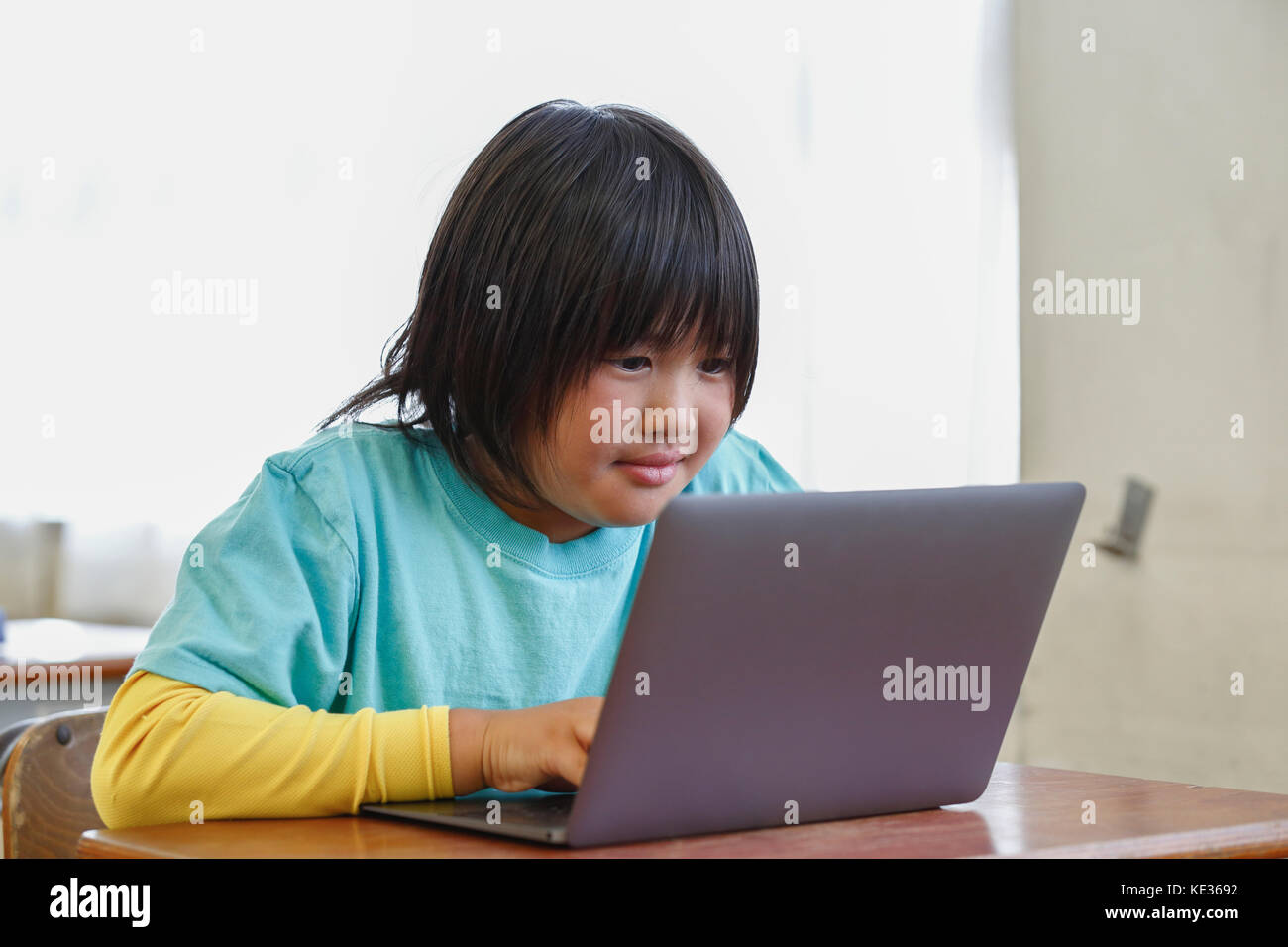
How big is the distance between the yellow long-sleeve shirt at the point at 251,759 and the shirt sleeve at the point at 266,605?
0.03 metres

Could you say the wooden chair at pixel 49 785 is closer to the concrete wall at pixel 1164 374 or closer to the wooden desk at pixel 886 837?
the wooden desk at pixel 886 837

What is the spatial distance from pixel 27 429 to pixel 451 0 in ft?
4.47

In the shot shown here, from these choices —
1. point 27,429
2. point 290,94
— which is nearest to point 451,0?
point 290,94

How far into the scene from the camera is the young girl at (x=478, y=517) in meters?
0.77

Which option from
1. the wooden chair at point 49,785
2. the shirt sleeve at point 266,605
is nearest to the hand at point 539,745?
the shirt sleeve at point 266,605

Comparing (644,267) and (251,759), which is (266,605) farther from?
(644,267)

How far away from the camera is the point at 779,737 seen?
2.32 ft

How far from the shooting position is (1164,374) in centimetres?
221

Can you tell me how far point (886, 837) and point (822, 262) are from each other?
190 centimetres

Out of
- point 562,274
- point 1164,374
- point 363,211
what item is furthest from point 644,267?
point 363,211

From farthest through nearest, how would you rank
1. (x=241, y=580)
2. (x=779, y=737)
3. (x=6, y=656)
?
(x=6, y=656) → (x=241, y=580) → (x=779, y=737)

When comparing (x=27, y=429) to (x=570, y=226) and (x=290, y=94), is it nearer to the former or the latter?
(x=290, y=94)

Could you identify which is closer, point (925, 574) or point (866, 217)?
point (925, 574)

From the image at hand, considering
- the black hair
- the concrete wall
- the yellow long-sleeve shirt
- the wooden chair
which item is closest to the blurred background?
the concrete wall
